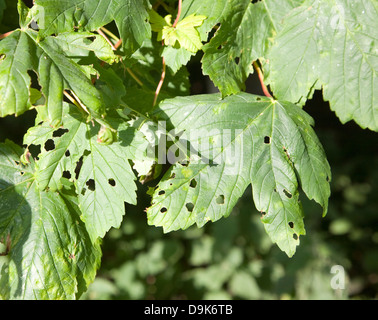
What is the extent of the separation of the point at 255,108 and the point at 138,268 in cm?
247

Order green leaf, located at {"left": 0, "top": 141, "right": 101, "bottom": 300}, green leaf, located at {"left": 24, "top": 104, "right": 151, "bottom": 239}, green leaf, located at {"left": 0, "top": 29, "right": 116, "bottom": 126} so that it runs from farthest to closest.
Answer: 1. green leaf, located at {"left": 0, "top": 141, "right": 101, "bottom": 300}
2. green leaf, located at {"left": 24, "top": 104, "right": 151, "bottom": 239}
3. green leaf, located at {"left": 0, "top": 29, "right": 116, "bottom": 126}

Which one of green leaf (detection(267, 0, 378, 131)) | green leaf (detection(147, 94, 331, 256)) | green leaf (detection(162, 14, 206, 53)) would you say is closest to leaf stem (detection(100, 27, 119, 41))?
green leaf (detection(162, 14, 206, 53))

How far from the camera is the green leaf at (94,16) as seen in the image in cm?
133

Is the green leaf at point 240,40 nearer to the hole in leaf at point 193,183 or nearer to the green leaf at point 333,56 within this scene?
the green leaf at point 333,56

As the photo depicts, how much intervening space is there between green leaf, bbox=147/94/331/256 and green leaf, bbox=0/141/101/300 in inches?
11.9

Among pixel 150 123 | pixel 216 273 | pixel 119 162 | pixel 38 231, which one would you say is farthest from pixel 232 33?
pixel 216 273

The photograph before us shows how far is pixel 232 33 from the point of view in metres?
1.62

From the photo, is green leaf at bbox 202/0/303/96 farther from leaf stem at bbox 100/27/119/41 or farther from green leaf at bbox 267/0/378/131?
leaf stem at bbox 100/27/119/41

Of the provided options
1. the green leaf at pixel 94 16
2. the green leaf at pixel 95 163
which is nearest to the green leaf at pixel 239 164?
the green leaf at pixel 95 163

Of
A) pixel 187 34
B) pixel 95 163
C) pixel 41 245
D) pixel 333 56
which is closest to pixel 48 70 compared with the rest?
pixel 95 163

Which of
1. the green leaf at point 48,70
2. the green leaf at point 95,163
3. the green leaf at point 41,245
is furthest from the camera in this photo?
the green leaf at point 41,245

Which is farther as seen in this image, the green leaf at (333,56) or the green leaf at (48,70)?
the green leaf at (333,56)

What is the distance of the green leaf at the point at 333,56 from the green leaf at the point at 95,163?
55 cm

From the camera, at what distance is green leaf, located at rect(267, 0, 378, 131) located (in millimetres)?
1597
